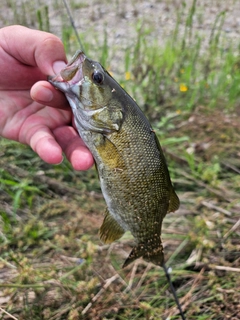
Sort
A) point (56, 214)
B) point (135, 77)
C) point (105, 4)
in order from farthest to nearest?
1. point (105, 4)
2. point (135, 77)
3. point (56, 214)

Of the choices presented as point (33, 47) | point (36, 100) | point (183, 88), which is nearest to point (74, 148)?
point (36, 100)

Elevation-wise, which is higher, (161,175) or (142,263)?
(161,175)

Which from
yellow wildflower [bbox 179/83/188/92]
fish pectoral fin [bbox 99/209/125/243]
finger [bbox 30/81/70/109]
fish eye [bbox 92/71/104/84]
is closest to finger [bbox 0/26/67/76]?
finger [bbox 30/81/70/109]

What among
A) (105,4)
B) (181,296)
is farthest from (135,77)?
(105,4)

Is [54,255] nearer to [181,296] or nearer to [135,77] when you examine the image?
[181,296]

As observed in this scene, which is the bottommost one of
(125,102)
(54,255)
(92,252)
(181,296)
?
(181,296)

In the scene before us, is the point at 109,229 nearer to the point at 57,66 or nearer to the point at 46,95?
the point at 46,95

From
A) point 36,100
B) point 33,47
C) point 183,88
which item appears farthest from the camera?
point 183,88
